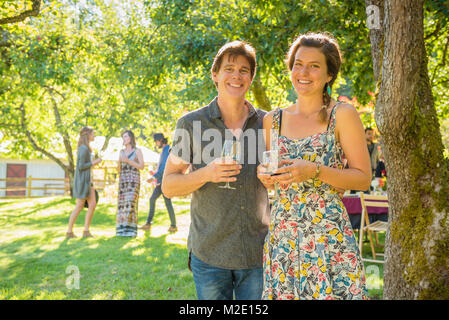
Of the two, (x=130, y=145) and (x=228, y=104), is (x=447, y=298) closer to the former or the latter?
(x=228, y=104)

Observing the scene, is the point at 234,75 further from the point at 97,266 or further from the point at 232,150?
the point at 97,266

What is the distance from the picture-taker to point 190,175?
217 cm

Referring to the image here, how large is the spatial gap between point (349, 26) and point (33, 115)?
17.4 m

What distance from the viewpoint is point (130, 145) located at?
886 centimetres

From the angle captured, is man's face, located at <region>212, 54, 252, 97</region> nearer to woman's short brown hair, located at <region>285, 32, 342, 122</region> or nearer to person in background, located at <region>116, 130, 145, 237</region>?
woman's short brown hair, located at <region>285, 32, 342, 122</region>

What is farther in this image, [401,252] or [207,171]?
[401,252]

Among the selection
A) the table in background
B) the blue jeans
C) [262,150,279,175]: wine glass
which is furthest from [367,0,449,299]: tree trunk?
the table in background

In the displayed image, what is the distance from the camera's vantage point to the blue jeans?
2.24 meters

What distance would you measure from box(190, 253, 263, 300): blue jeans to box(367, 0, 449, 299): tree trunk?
2004 millimetres

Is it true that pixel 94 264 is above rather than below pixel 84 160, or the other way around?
below

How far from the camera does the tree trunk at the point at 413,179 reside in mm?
3369

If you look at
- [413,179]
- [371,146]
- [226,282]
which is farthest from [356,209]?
[226,282]

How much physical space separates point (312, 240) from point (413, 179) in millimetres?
2160

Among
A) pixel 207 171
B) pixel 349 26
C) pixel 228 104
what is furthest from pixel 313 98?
pixel 349 26
